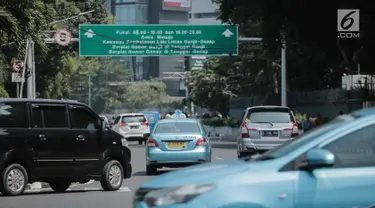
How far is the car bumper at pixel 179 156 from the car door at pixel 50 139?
506 cm

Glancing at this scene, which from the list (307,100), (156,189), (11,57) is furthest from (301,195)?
(307,100)

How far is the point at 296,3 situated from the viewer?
3431 cm

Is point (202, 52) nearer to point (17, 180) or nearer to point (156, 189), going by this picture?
point (17, 180)

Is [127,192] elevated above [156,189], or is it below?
below

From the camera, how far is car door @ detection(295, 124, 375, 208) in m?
7.45

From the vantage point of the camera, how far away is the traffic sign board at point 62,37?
40656 mm

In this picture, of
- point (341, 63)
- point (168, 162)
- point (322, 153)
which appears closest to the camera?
point (322, 153)

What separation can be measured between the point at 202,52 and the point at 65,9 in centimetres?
811

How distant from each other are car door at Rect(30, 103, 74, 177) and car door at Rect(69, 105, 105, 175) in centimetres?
19

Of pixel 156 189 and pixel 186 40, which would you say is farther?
pixel 186 40

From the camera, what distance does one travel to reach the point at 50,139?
55.3 ft

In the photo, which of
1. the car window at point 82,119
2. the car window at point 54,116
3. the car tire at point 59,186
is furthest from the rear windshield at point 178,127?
the car window at point 54,116

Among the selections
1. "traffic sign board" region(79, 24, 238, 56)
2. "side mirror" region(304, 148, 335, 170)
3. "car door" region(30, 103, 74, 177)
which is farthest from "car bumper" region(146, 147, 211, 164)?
"traffic sign board" region(79, 24, 238, 56)

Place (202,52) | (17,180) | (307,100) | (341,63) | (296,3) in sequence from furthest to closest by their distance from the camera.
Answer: (307,100)
(202,52)
(341,63)
(296,3)
(17,180)
